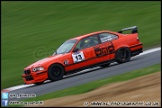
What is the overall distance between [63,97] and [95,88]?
0.95 meters

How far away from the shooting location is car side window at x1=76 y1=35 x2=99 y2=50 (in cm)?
1449

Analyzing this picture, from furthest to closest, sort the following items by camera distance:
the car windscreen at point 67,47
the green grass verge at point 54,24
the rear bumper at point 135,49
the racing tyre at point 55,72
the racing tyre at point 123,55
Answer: the green grass verge at point 54,24
the rear bumper at point 135,49
the racing tyre at point 123,55
the car windscreen at point 67,47
the racing tyre at point 55,72

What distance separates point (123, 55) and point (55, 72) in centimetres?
267

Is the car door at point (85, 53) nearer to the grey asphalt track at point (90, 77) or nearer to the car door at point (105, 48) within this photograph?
the car door at point (105, 48)

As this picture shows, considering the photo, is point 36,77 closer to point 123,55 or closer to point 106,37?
point 106,37

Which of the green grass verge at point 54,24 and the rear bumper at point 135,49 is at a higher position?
the green grass verge at point 54,24

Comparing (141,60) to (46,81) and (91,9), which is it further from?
(91,9)

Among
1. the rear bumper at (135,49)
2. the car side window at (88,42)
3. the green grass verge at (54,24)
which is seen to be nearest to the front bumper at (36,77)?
the green grass verge at (54,24)

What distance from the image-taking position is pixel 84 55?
14.3 m

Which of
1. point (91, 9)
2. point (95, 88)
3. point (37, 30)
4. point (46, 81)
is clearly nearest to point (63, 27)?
point (37, 30)

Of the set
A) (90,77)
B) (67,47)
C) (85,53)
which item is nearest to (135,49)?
(85,53)

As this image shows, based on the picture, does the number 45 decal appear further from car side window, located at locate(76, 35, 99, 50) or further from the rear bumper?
the rear bumper

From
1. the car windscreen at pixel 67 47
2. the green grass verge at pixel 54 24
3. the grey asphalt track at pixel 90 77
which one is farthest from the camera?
the green grass verge at pixel 54 24

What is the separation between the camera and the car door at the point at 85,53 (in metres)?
14.2
